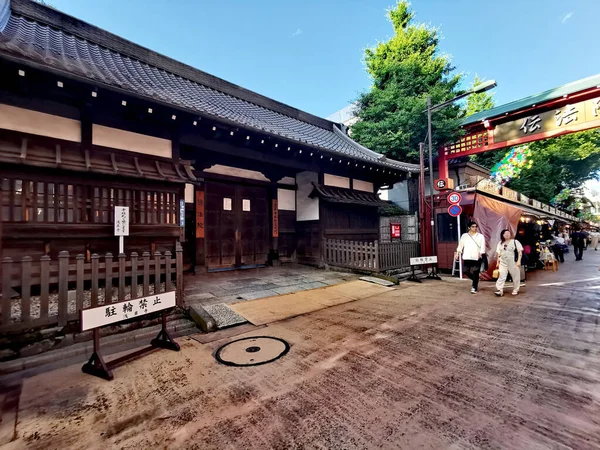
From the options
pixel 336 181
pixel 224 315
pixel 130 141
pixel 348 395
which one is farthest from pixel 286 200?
pixel 348 395

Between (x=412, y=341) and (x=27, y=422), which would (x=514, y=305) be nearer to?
(x=412, y=341)

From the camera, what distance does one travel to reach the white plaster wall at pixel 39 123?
4.84 meters

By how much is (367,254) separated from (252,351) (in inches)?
242

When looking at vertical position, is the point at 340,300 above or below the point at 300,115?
below

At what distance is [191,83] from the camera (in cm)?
1020

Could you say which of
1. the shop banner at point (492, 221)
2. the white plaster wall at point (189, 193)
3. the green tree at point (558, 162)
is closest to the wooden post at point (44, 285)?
the white plaster wall at point (189, 193)

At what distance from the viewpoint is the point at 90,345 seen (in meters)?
3.77

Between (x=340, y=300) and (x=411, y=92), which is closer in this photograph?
(x=340, y=300)

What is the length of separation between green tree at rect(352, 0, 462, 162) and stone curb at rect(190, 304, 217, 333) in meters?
13.7

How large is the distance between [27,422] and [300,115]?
13918mm

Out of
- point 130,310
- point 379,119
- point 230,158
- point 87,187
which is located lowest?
point 130,310

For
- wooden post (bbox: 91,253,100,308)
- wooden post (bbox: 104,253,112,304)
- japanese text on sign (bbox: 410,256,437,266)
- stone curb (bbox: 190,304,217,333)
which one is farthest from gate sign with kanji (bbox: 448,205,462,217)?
wooden post (bbox: 91,253,100,308)

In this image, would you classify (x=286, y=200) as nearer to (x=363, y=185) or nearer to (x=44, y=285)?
(x=363, y=185)

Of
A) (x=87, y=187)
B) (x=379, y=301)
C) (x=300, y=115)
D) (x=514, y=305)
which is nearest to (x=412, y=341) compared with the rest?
(x=379, y=301)
